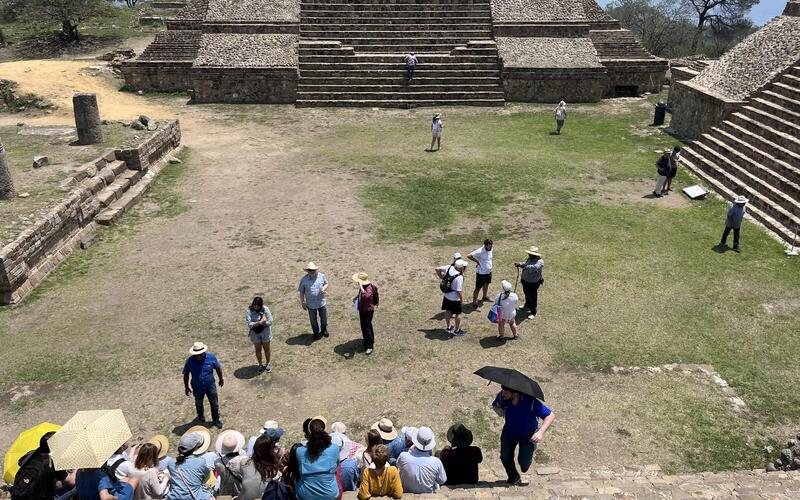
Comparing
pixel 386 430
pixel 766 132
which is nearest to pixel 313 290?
pixel 386 430

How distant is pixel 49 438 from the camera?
5.33m

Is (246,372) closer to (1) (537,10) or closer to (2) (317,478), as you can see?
(2) (317,478)

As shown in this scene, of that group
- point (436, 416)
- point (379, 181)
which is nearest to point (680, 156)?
point (379, 181)

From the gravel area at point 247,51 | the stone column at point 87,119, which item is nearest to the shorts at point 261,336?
the stone column at point 87,119

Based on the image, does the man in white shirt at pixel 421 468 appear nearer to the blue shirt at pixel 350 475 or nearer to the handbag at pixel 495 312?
the blue shirt at pixel 350 475

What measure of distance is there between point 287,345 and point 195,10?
84.2 feet

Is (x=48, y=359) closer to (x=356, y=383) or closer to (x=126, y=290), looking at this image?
(x=126, y=290)

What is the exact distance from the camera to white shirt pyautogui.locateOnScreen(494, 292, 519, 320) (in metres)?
8.97

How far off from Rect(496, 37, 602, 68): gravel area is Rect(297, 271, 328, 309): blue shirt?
1974 centimetres

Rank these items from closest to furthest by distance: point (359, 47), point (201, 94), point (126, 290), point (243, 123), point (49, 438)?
point (49, 438), point (126, 290), point (243, 123), point (201, 94), point (359, 47)

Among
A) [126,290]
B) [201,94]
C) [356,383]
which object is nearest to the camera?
[356,383]

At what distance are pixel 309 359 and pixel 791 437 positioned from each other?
6.55 m

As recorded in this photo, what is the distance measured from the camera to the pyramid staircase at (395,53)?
2523cm

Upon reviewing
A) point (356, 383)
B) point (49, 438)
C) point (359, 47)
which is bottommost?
point (356, 383)
